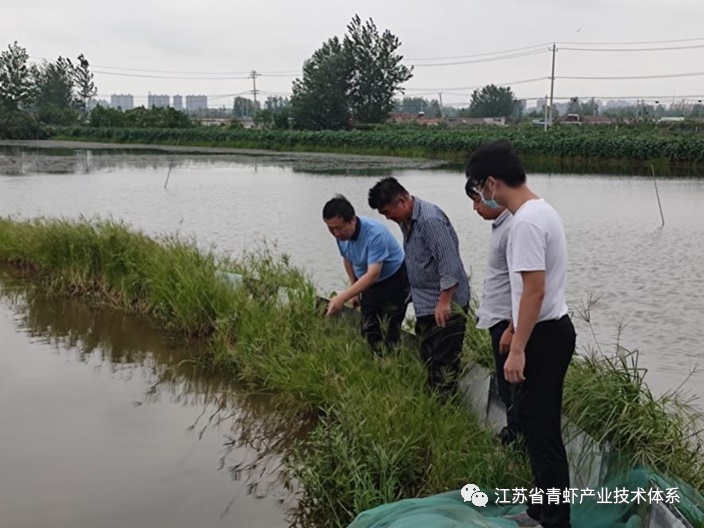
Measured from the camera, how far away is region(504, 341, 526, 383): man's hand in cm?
259

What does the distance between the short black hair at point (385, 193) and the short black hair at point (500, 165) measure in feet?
3.27

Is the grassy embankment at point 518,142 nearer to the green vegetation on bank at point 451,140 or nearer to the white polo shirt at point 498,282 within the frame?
the green vegetation on bank at point 451,140

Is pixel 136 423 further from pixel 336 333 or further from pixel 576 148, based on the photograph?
pixel 576 148

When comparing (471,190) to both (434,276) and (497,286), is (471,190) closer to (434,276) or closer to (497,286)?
(497,286)

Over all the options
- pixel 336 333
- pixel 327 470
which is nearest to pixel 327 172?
pixel 336 333

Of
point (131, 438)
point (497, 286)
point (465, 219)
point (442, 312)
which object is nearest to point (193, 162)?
point (465, 219)

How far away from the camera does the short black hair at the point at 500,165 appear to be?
2691 mm

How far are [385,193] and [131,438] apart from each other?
79.6 inches

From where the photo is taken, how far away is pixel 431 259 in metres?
3.79

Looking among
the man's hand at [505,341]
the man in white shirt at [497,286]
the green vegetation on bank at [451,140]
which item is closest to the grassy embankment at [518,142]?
the green vegetation on bank at [451,140]

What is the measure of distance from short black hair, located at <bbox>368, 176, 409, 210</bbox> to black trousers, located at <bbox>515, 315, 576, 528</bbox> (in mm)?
1283

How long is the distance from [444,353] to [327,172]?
22184 millimetres

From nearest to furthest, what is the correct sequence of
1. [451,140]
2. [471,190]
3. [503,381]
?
[471,190] → [503,381] → [451,140]

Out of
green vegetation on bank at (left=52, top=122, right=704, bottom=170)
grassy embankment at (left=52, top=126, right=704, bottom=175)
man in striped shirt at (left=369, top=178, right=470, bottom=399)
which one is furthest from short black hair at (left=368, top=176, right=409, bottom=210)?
green vegetation on bank at (left=52, top=122, right=704, bottom=170)
